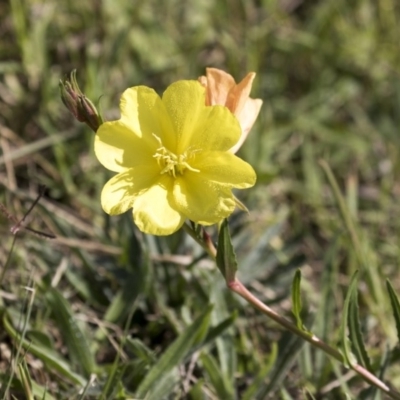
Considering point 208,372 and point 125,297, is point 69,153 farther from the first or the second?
point 208,372

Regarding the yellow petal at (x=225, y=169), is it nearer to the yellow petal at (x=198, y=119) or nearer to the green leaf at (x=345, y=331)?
the yellow petal at (x=198, y=119)

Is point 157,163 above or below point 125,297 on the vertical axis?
above

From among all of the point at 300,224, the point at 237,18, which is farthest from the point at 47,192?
the point at 237,18

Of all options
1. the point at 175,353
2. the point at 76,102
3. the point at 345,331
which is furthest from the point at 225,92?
the point at 175,353

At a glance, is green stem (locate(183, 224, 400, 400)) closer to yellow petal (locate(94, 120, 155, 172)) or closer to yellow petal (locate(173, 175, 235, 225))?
yellow petal (locate(173, 175, 235, 225))

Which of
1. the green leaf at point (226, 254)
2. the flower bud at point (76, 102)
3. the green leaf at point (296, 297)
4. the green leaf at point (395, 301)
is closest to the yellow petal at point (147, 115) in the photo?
the flower bud at point (76, 102)

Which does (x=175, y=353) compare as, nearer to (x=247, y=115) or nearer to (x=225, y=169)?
(x=225, y=169)

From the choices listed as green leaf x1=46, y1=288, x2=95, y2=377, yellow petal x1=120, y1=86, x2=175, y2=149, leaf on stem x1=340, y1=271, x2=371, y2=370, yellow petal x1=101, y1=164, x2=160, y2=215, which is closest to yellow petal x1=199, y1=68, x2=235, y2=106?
yellow petal x1=120, y1=86, x2=175, y2=149
